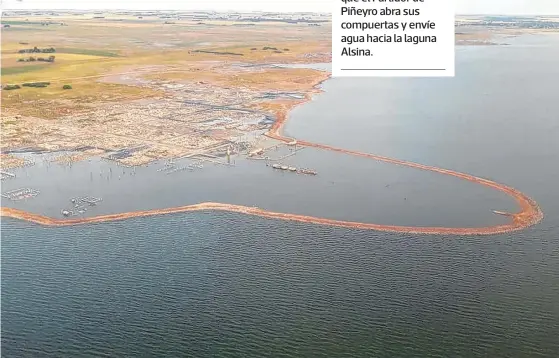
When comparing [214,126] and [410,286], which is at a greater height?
[214,126]

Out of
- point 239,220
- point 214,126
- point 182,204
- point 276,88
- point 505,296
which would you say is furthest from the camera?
point 276,88

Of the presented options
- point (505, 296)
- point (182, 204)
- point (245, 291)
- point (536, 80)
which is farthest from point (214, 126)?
point (536, 80)

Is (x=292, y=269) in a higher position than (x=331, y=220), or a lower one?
lower

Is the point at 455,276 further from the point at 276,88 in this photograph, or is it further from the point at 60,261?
the point at 276,88

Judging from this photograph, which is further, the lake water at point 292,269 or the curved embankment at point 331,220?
the curved embankment at point 331,220

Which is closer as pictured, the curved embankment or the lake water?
the lake water

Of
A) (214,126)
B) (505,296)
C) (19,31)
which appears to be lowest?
(505,296)

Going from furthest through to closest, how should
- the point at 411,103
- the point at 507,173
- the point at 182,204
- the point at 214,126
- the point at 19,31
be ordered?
the point at 19,31 < the point at 411,103 < the point at 214,126 < the point at 507,173 < the point at 182,204

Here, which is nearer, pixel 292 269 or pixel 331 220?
pixel 292 269
